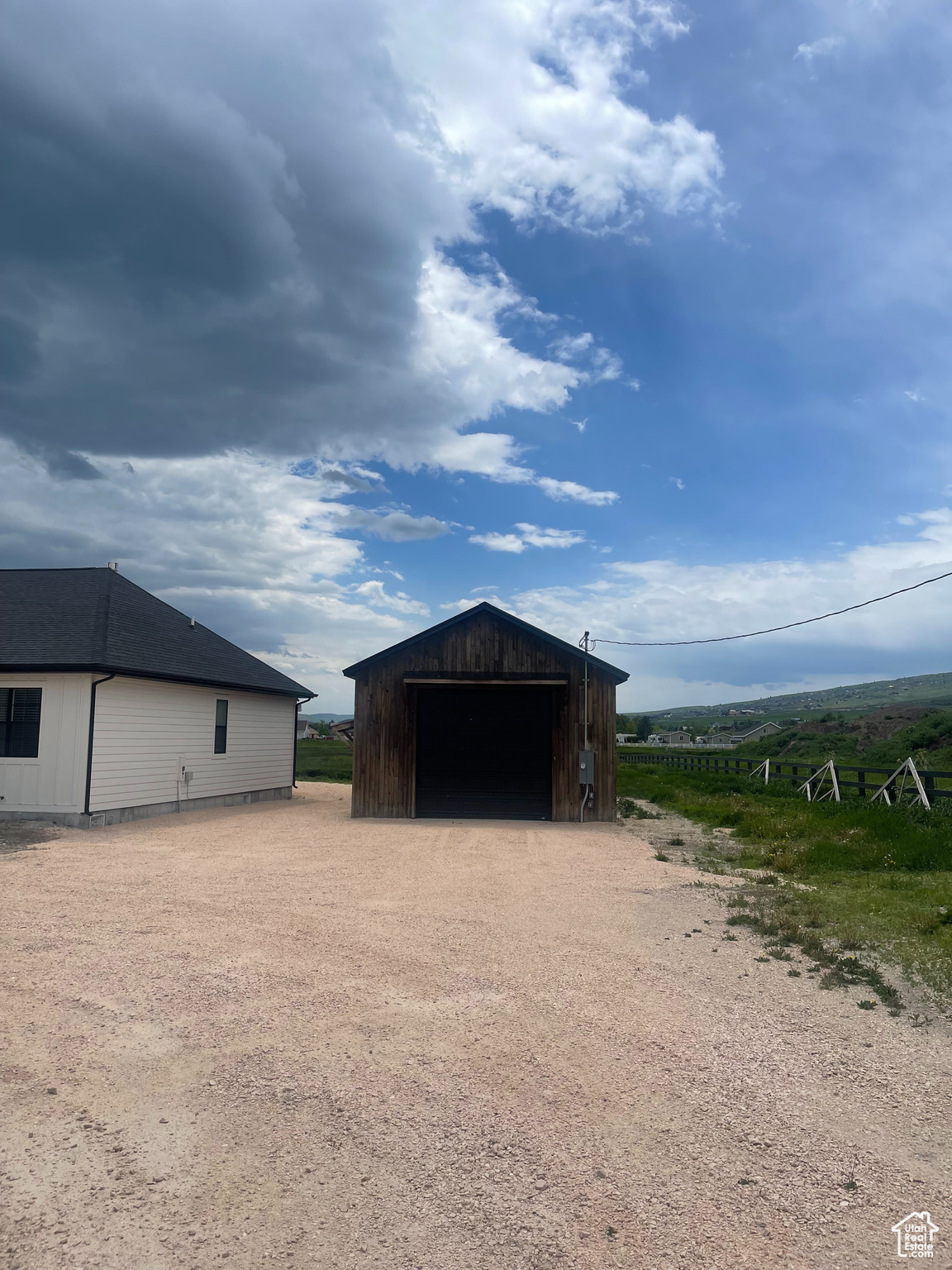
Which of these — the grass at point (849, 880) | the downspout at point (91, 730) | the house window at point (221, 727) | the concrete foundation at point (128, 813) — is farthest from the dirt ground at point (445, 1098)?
the house window at point (221, 727)

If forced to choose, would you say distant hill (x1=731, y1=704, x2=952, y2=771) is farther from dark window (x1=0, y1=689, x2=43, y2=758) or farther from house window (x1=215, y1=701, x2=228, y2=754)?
dark window (x1=0, y1=689, x2=43, y2=758)

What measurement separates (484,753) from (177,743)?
23.4 feet

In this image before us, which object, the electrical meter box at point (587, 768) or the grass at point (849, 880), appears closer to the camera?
the grass at point (849, 880)

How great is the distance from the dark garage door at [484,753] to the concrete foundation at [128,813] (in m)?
5.56

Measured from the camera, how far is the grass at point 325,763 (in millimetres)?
32969

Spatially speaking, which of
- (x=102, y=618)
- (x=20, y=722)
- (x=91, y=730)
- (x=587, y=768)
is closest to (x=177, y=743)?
(x=91, y=730)

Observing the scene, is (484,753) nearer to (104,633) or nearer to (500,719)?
(500,719)

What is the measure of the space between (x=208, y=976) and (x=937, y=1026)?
17.3 ft

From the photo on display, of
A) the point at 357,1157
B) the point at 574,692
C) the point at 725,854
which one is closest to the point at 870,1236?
the point at 357,1157

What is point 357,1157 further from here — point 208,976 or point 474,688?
point 474,688

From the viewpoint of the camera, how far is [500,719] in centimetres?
1822

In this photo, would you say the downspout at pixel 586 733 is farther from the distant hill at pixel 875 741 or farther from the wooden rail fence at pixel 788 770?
the distant hill at pixel 875 741

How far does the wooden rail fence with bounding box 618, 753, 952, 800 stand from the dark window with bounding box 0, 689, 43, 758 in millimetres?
16775

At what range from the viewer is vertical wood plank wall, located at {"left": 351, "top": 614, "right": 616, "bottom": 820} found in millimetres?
17844
